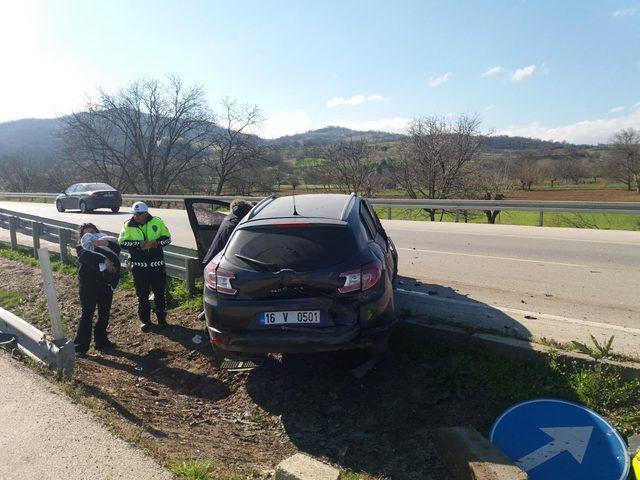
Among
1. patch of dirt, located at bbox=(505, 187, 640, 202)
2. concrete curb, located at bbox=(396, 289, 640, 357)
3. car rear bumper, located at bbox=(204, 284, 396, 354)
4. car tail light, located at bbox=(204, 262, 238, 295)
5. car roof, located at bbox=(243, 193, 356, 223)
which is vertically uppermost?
car roof, located at bbox=(243, 193, 356, 223)

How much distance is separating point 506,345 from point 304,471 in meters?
2.40

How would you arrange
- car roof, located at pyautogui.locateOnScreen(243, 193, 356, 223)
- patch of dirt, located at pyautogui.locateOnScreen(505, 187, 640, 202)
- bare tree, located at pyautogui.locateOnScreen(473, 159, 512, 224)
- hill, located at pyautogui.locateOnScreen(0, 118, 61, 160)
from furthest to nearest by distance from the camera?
1. hill, located at pyautogui.locateOnScreen(0, 118, 61, 160)
2. patch of dirt, located at pyautogui.locateOnScreen(505, 187, 640, 202)
3. bare tree, located at pyautogui.locateOnScreen(473, 159, 512, 224)
4. car roof, located at pyautogui.locateOnScreen(243, 193, 356, 223)

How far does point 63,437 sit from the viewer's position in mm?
3547

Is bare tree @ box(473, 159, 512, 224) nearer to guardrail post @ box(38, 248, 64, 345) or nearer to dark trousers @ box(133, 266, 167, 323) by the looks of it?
dark trousers @ box(133, 266, 167, 323)

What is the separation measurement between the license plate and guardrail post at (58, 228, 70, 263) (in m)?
8.42

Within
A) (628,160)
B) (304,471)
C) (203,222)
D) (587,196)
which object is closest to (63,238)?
(203,222)

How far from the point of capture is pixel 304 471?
2949 millimetres

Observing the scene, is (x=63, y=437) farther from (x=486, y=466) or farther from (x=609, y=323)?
(x=609, y=323)

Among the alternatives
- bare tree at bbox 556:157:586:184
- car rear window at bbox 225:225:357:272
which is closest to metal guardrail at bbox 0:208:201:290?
car rear window at bbox 225:225:357:272

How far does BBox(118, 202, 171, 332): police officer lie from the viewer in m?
6.47

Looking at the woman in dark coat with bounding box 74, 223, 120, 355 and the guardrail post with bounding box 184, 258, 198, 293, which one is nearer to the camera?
the woman in dark coat with bounding box 74, 223, 120, 355

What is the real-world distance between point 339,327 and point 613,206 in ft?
43.1

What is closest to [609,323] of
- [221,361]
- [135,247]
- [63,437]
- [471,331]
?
[471,331]

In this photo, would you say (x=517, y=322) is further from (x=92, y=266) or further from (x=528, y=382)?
Result: (x=92, y=266)
